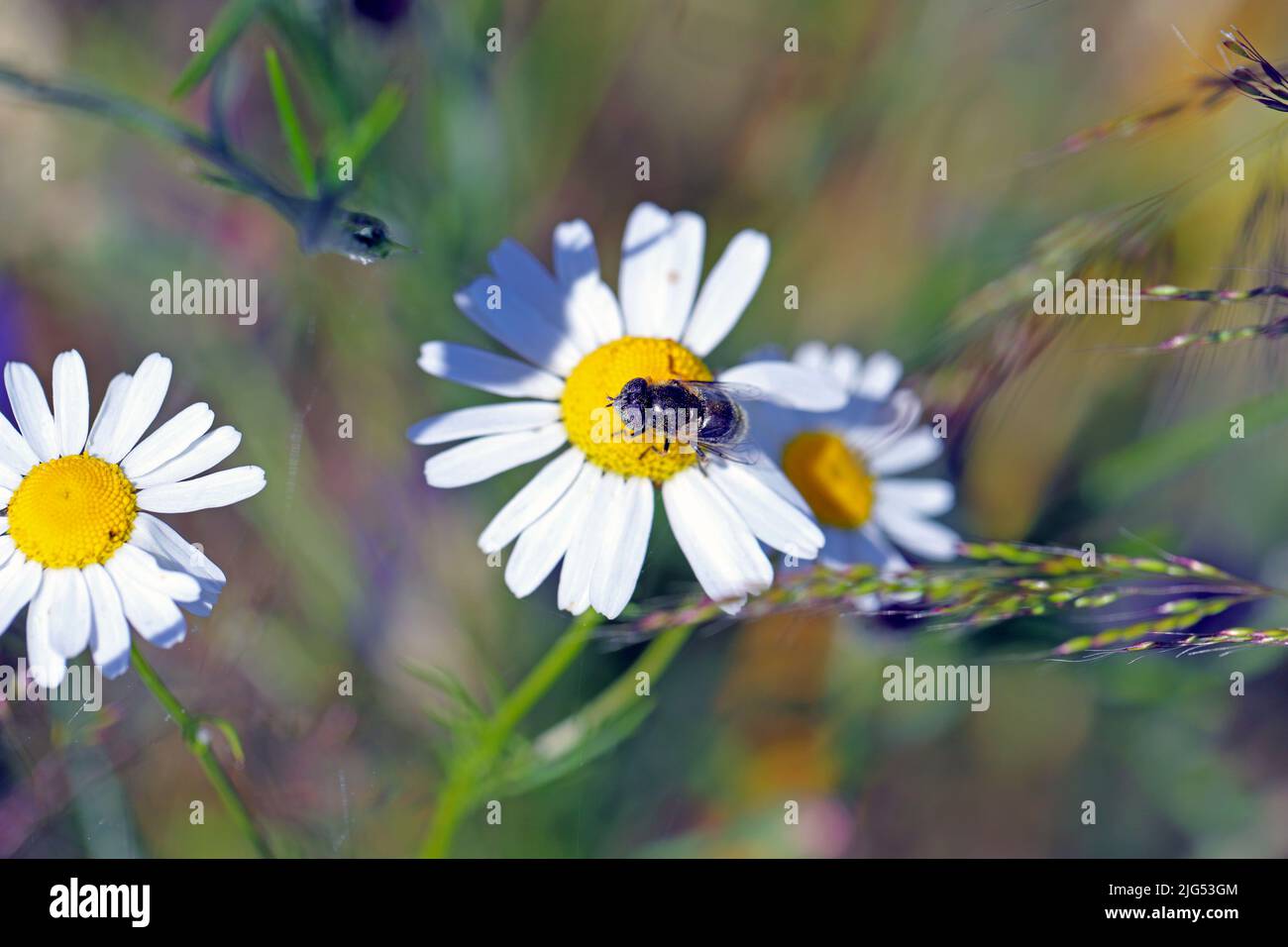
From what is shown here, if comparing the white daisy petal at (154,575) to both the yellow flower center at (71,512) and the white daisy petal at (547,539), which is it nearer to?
the yellow flower center at (71,512)

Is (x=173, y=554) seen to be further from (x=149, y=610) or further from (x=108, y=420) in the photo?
(x=108, y=420)

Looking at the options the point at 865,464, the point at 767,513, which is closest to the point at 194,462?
the point at 767,513

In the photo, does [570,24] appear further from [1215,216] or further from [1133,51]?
[1215,216]

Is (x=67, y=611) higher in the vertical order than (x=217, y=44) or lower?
lower
